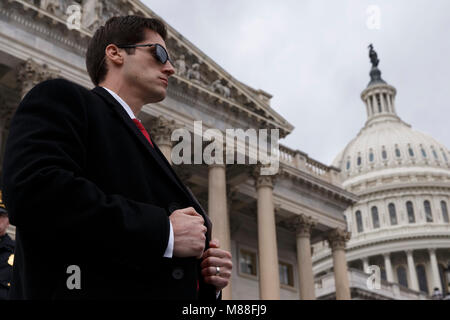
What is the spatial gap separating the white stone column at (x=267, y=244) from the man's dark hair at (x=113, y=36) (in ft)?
82.8

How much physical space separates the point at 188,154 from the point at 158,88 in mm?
25059

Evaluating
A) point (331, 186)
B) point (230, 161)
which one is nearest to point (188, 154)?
point (230, 161)

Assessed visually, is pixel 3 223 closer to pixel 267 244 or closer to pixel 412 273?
pixel 267 244

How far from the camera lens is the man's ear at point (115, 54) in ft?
11.8

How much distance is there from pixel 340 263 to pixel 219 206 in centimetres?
1376

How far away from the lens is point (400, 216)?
105 m

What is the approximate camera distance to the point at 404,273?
105688 millimetres

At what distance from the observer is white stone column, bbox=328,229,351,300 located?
37.8m

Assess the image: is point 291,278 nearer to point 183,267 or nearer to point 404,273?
point 183,267

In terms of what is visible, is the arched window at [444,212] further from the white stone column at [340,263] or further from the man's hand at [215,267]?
the man's hand at [215,267]

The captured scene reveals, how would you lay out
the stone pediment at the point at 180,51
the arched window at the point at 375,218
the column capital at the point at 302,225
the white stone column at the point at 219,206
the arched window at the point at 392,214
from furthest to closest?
the arched window at the point at 375,218, the arched window at the point at 392,214, the column capital at the point at 302,225, the white stone column at the point at 219,206, the stone pediment at the point at 180,51

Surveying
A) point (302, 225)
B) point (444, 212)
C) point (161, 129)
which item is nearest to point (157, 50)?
point (161, 129)

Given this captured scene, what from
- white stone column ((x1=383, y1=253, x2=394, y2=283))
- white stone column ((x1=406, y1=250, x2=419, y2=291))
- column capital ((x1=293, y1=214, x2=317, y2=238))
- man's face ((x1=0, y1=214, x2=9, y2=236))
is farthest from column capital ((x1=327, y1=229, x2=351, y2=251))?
white stone column ((x1=406, y1=250, x2=419, y2=291))

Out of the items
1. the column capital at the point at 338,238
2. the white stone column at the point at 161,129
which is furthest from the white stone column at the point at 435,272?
the white stone column at the point at 161,129
